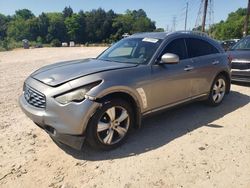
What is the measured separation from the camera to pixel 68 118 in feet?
10.8

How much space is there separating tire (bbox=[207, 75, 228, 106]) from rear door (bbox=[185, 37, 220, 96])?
0.24 m

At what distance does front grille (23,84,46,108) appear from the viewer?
11.4 feet

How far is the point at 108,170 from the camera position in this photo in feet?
10.8

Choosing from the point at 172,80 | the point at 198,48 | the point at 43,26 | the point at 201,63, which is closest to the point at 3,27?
the point at 43,26

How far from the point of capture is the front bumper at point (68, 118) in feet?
10.8

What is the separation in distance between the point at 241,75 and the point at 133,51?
466 cm

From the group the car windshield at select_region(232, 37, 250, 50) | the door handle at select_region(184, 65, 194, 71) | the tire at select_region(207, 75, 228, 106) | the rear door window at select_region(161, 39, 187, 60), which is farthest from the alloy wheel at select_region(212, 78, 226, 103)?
the car windshield at select_region(232, 37, 250, 50)

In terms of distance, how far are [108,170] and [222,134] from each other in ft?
6.97

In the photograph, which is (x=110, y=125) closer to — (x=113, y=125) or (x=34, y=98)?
(x=113, y=125)

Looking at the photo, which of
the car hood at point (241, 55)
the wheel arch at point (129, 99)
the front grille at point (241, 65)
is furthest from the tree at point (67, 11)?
the wheel arch at point (129, 99)

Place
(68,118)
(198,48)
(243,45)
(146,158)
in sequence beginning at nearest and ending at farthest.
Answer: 1. (68,118)
2. (146,158)
3. (198,48)
4. (243,45)

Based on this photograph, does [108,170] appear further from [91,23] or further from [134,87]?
[91,23]

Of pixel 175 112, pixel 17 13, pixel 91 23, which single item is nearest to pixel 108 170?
pixel 175 112

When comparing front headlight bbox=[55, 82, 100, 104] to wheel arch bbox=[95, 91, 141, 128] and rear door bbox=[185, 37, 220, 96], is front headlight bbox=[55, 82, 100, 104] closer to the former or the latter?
wheel arch bbox=[95, 91, 141, 128]
